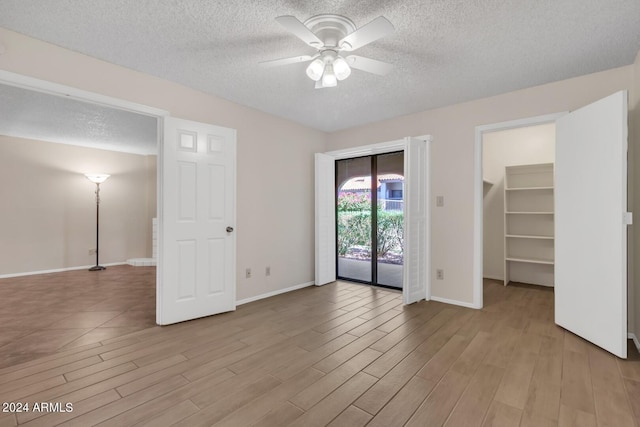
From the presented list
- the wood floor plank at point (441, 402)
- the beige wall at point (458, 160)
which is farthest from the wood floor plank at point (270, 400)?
the beige wall at point (458, 160)

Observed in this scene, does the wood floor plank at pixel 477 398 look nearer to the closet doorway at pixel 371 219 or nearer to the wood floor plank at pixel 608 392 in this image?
the wood floor plank at pixel 608 392

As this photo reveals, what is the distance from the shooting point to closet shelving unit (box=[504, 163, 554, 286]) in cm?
455

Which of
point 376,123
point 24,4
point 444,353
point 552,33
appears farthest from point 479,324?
point 24,4

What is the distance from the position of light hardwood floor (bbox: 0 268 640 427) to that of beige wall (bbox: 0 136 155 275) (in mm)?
3049

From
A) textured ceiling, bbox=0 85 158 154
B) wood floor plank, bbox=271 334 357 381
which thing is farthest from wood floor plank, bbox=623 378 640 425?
textured ceiling, bbox=0 85 158 154

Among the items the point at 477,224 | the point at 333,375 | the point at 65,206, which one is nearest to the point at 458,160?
the point at 477,224

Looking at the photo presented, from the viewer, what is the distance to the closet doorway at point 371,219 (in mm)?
4543

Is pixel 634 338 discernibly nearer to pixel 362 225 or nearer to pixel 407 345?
pixel 407 345

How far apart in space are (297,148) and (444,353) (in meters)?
3.22

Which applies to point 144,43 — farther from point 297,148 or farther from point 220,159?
point 297,148

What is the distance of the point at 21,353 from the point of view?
2371 millimetres

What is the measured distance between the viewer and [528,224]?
15.5 ft

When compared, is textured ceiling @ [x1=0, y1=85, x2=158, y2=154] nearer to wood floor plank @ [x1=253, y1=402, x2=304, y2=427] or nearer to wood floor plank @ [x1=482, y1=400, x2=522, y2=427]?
wood floor plank @ [x1=253, y1=402, x2=304, y2=427]

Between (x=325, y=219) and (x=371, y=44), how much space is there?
276 centimetres
